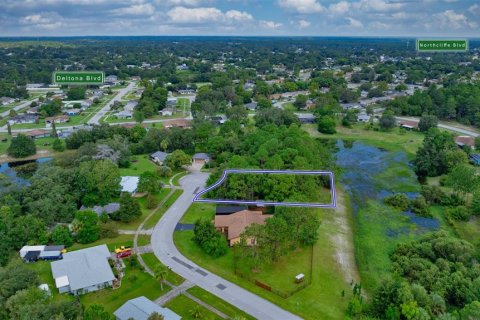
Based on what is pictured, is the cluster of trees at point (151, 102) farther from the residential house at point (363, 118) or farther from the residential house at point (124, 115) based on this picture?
the residential house at point (363, 118)

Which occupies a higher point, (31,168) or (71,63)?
(71,63)

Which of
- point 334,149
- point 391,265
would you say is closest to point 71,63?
point 334,149

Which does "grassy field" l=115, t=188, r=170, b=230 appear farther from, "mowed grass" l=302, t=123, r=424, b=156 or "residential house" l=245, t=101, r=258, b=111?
"residential house" l=245, t=101, r=258, b=111

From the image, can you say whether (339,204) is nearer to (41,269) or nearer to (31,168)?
(41,269)

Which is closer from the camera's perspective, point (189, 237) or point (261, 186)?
point (189, 237)

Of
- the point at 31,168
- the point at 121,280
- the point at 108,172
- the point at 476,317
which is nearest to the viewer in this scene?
the point at 476,317

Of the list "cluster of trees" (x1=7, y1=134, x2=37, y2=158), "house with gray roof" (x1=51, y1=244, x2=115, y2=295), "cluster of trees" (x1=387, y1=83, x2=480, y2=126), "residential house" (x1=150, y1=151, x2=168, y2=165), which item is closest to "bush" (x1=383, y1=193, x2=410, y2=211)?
"house with gray roof" (x1=51, y1=244, x2=115, y2=295)

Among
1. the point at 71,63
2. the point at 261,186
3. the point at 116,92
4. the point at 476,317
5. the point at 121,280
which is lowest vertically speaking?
the point at 121,280

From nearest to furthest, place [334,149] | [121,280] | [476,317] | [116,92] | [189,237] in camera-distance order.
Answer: [476,317]
[121,280]
[189,237]
[334,149]
[116,92]
